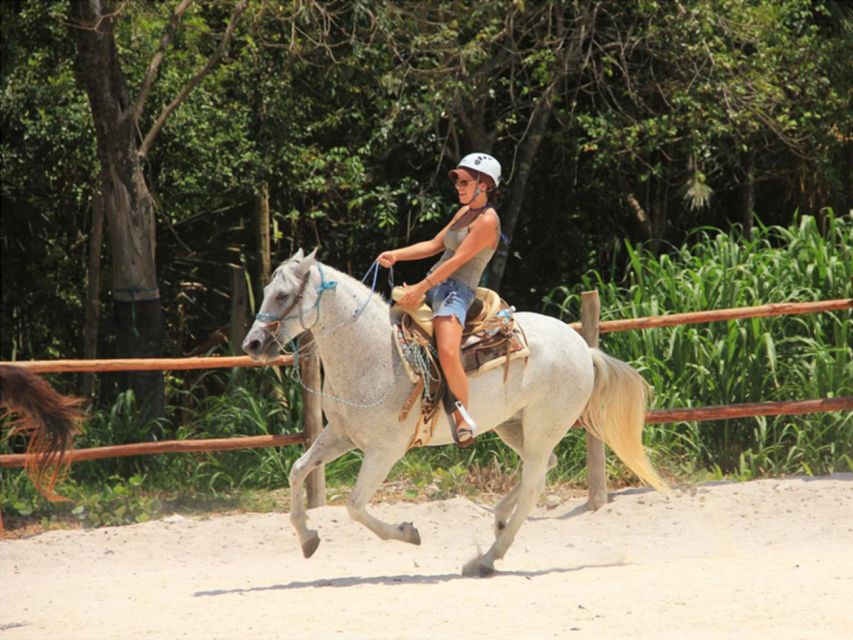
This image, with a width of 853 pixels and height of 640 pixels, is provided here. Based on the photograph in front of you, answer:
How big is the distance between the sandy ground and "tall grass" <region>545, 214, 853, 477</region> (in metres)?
0.53

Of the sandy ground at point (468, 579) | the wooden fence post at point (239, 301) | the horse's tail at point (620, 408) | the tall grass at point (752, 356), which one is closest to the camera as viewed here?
the sandy ground at point (468, 579)

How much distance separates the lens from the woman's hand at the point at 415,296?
6.58m

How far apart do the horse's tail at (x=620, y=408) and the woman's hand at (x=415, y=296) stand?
1.36 meters

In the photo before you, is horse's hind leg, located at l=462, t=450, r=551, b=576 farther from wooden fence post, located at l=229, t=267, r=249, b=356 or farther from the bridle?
wooden fence post, located at l=229, t=267, r=249, b=356

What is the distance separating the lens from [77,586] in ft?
22.7

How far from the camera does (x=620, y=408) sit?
746cm

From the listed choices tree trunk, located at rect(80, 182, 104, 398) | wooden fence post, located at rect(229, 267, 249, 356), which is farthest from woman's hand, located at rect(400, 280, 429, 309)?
tree trunk, located at rect(80, 182, 104, 398)

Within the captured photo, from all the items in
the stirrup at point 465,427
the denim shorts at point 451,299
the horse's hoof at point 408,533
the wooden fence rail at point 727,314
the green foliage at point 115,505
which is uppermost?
the denim shorts at point 451,299

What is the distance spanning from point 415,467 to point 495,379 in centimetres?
296

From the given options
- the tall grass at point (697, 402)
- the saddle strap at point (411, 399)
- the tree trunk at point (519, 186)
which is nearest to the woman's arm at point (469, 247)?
the saddle strap at point (411, 399)

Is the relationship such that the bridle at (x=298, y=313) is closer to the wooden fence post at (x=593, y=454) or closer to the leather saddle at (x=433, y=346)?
the leather saddle at (x=433, y=346)

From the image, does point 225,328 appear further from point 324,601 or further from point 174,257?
point 324,601

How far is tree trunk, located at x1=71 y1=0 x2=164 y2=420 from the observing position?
32.5 ft

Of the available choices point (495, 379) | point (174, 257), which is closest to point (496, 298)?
point (495, 379)
